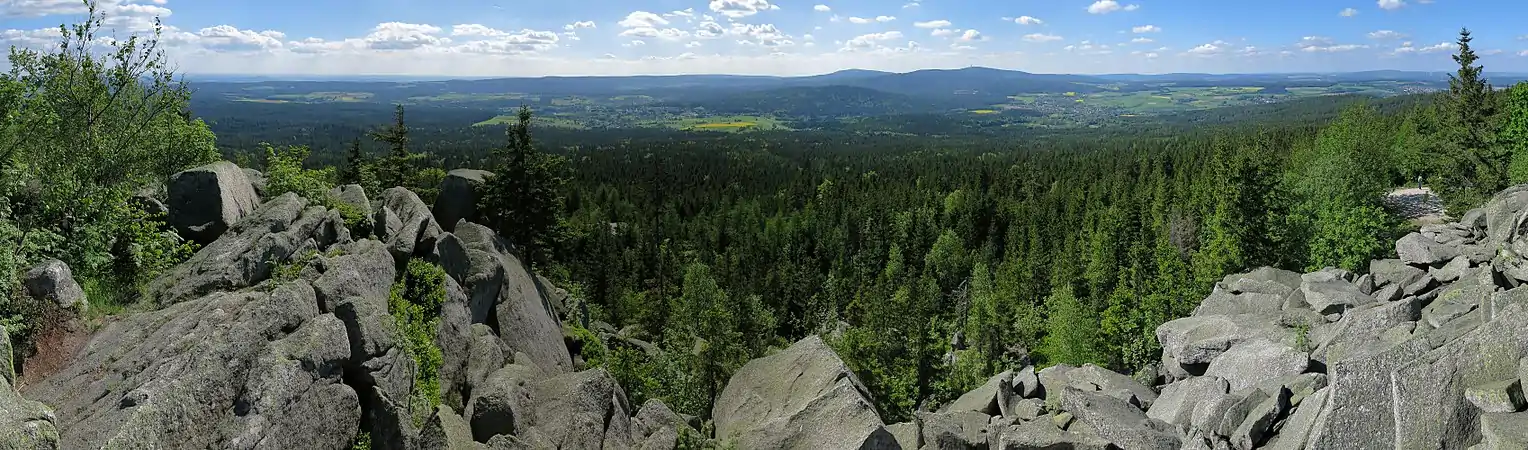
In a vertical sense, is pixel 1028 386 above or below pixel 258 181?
below

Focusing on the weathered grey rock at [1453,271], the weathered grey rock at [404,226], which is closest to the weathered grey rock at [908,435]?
the weathered grey rock at [404,226]

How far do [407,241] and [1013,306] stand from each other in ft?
223

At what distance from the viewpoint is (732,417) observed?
89.2 feet

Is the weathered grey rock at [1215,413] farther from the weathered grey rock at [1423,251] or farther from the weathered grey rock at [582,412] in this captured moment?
the weathered grey rock at [1423,251]

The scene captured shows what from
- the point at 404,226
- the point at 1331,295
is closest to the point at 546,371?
the point at 404,226

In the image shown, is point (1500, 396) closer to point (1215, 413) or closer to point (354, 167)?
point (1215, 413)

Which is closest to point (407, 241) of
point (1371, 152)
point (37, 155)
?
point (37, 155)

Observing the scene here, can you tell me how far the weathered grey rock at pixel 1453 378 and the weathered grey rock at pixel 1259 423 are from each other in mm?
3489

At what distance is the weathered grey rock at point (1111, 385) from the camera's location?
96.4 feet

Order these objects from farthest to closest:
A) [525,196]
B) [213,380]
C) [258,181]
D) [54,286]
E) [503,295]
A: [525,196] → [503,295] → [258,181] → [54,286] → [213,380]

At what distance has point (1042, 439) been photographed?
82.1 feet

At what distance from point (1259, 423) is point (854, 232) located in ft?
373

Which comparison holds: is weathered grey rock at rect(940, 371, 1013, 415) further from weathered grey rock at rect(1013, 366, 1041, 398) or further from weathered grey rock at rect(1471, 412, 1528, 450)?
weathered grey rock at rect(1471, 412, 1528, 450)

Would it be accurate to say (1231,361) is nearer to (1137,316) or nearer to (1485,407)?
(1485,407)
